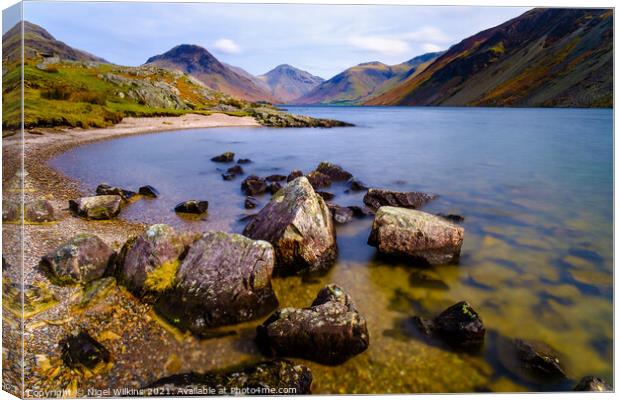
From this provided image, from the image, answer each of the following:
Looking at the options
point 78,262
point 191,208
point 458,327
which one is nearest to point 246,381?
point 458,327

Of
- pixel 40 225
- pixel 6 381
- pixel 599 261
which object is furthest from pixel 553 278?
pixel 40 225

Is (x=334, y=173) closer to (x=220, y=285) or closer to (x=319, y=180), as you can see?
(x=319, y=180)

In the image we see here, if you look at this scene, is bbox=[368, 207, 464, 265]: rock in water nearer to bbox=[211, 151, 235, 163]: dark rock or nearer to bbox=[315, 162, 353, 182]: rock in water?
bbox=[315, 162, 353, 182]: rock in water

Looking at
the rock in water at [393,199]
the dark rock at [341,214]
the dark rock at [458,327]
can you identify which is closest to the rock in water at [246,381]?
the dark rock at [458,327]

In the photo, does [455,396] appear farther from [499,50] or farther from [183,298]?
[499,50]

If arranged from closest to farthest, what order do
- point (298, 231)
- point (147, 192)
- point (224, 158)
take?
1. point (298, 231)
2. point (147, 192)
3. point (224, 158)

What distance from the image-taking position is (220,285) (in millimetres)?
5609

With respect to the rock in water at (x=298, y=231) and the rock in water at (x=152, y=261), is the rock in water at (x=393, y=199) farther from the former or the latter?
the rock in water at (x=152, y=261)

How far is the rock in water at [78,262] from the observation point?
5.85 m

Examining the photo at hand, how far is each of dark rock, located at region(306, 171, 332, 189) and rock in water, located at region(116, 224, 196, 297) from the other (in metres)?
9.31

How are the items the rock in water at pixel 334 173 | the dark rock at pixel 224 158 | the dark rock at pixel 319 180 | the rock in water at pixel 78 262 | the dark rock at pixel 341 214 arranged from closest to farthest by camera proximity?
the rock in water at pixel 78 262
the dark rock at pixel 341 214
the dark rock at pixel 319 180
the rock in water at pixel 334 173
the dark rock at pixel 224 158

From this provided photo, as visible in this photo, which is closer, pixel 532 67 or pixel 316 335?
pixel 316 335

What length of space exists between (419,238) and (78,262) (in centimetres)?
664

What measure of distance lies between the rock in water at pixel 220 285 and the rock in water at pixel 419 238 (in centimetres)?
309
